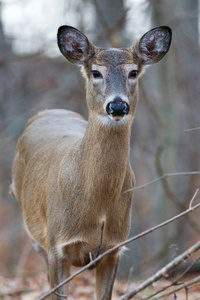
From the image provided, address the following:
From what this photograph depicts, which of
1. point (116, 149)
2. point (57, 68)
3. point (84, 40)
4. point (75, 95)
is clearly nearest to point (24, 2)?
point (75, 95)

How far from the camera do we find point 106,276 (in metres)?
6.25

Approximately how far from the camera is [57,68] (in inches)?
590

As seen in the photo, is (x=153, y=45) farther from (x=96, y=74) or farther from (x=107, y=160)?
(x=107, y=160)

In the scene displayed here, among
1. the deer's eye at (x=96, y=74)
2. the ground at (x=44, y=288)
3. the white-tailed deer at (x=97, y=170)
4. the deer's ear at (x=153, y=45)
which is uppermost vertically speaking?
the deer's ear at (x=153, y=45)

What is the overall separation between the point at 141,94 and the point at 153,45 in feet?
13.8

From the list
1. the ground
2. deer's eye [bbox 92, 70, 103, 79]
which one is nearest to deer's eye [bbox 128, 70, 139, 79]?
deer's eye [bbox 92, 70, 103, 79]

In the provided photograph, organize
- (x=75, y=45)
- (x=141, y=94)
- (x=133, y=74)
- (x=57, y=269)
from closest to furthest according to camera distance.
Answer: (x=133, y=74), (x=57, y=269), (x=75, y=45), (x=141, y=94)

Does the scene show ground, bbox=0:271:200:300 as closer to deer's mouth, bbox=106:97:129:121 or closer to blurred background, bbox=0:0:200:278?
blurred background, bbox=0:0:200:278

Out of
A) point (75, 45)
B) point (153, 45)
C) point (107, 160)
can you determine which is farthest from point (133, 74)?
point (107, 160)

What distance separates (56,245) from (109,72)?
1.78 metres

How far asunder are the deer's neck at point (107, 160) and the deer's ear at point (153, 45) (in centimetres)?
104

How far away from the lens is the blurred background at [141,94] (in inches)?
391

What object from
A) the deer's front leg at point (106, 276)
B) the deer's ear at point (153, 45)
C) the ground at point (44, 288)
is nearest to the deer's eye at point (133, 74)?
the deer's ear at point (153, 45)

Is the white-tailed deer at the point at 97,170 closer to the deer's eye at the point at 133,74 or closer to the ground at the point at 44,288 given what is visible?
the deer's eye at the point at 133,74
